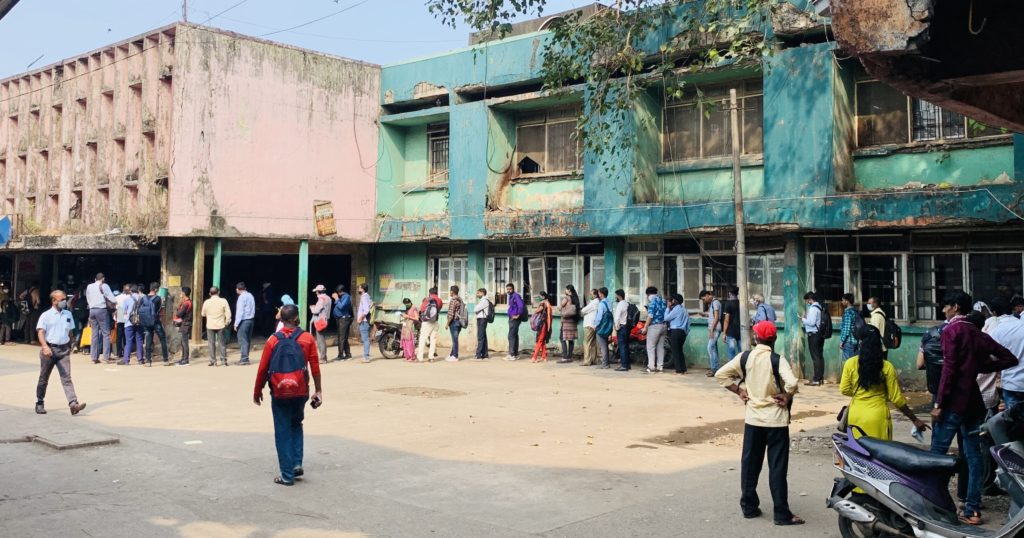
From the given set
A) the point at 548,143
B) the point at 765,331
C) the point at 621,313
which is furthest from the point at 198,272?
the point at 765,331

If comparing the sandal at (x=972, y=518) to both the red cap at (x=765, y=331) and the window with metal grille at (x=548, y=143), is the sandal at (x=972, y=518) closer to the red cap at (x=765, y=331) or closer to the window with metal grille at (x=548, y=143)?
the red cap at (x=765, y=331)

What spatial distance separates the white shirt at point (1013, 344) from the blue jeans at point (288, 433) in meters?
5.89

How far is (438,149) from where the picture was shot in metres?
22.3

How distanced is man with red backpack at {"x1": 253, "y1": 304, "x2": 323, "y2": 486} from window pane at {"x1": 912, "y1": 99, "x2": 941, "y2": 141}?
11548 millimetres

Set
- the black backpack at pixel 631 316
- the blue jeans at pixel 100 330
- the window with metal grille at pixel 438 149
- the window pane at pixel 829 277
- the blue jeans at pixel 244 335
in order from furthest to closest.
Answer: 1. the window with metal grille at pixel 438 149
2. the blue jeans at pixel 100 330
3. the blue jeans at pixel 244 335
4. the black backpack at pixel 631 316
5. the window pane at pixel 829 277

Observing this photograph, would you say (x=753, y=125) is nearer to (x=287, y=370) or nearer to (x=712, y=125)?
(x=712, y=125)

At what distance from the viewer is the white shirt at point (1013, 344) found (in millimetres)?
6887

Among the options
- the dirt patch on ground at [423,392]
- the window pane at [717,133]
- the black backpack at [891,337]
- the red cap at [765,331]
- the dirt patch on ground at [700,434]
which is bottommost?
the dirt patch on ground at [700,434]

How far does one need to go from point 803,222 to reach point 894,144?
206 centimetres

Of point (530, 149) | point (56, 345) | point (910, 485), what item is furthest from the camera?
point (530, 149)

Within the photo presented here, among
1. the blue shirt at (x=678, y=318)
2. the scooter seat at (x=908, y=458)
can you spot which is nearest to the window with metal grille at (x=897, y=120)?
the blue shirt at (x=678, y=318)

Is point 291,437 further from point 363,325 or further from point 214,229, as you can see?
point 214,229

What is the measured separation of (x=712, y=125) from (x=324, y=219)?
9.83 metres

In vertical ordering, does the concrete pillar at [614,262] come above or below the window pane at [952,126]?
below
